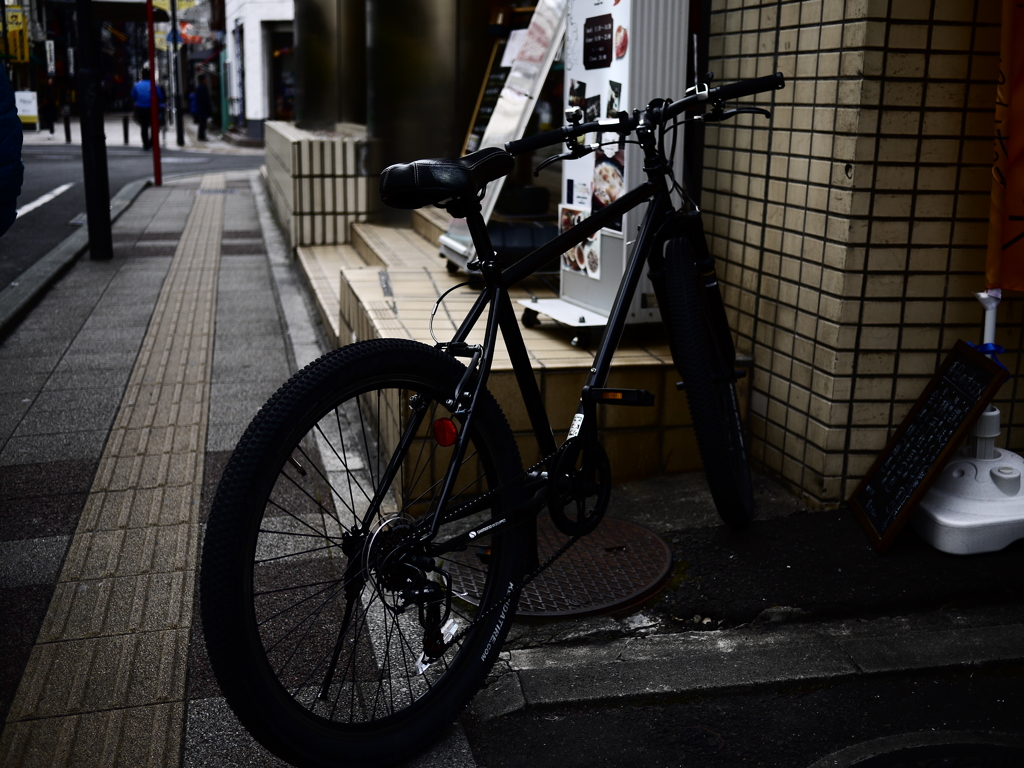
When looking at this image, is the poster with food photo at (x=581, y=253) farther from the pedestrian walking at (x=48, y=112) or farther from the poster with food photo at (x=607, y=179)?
the pedestrian walking at (x=48, y=112)

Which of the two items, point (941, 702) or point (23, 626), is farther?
point (23, 626)

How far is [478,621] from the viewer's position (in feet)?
8.23

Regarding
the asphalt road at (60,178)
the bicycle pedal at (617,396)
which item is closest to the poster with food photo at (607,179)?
the bicycle pedal at (617,396)

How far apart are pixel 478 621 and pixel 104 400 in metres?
3.30

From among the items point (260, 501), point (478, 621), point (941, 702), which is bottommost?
point (941, 702)

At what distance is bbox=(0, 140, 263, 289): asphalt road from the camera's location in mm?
9961

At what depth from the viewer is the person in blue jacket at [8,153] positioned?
9.48ft

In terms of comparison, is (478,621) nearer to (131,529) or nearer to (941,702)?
(941,702)

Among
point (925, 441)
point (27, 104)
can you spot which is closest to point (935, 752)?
point (925, 441)

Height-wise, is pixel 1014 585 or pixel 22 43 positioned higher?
pixel 22 43

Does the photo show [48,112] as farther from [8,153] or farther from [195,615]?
[195,615]

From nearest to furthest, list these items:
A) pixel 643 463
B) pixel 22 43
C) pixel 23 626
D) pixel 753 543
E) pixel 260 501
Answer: pixel 260 501 < pixel 23 626 < pixel 753 543 < pixel 643 463 < pixel 22 43

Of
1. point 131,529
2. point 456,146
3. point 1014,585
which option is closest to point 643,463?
point 1014,585

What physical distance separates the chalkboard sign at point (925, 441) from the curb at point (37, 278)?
5351 millimetres
